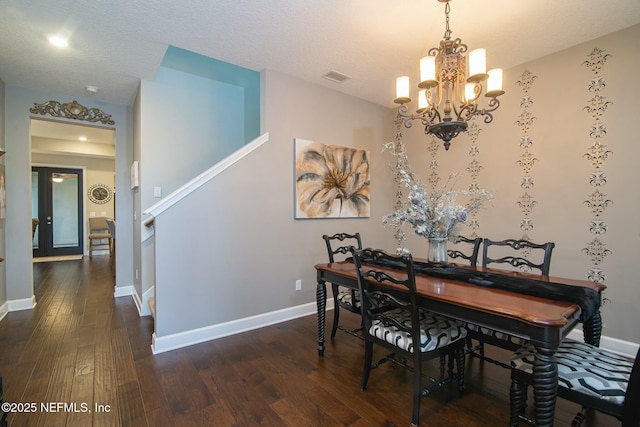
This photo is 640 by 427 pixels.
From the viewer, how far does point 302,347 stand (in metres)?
2.70

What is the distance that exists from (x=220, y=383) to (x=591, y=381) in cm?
214

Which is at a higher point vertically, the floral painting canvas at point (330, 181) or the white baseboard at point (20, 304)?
the floral painting canvas at point (330, 181)

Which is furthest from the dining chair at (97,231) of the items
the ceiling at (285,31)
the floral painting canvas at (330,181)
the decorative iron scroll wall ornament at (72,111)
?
the floral painting canvas at (330,181)

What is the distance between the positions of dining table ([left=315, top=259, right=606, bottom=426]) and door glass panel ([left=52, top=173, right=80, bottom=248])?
8.70m

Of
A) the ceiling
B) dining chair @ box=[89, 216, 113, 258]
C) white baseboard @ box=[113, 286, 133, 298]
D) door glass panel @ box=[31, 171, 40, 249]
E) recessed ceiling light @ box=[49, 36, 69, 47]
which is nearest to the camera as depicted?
the ceiling

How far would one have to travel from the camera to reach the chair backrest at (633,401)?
3.69 feet

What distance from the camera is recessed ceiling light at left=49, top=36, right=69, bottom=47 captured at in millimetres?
2525

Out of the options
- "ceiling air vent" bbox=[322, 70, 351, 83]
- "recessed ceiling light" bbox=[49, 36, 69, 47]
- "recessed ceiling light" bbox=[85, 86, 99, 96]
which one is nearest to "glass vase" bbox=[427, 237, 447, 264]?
"ceiling air vent" bbox=[322, 70, 351, 83]

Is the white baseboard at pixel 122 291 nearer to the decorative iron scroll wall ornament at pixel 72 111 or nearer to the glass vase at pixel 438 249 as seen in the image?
the decorative iron scroll wall ornament at pixel 72 111

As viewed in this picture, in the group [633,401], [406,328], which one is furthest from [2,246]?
[633,401]

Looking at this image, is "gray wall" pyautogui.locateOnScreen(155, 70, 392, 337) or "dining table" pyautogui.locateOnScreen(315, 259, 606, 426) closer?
"dining table" pyautogui.locateOnScreen(315, 259, 606, 426)

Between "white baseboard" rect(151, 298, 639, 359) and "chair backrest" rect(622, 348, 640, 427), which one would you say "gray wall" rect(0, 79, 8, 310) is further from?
"chair backrest" rect(622, 348, 640, 427)

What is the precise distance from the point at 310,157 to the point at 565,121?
101 inches

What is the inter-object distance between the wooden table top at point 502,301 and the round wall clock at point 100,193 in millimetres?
9179
